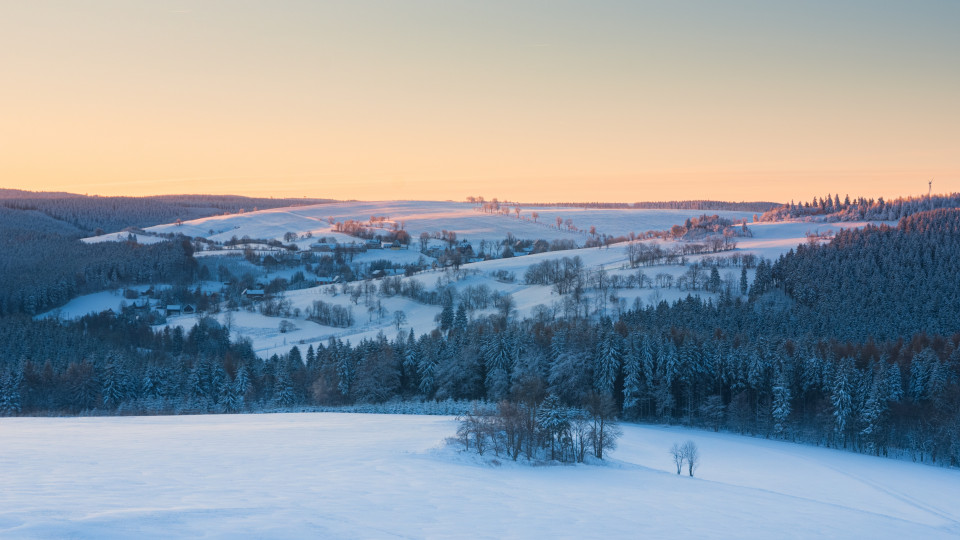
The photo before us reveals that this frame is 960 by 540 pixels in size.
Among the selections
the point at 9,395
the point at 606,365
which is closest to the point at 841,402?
the point at 606,365

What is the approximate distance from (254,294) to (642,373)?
345 ft

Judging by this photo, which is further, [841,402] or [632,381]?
→ [632,381]

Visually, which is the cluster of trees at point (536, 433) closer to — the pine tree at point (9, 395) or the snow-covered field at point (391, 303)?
the pine tree at point (9, 395)

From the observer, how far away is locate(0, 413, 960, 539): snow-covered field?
2011cm

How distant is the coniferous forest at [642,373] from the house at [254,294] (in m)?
49.1

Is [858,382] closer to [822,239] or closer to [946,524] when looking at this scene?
[946,524]

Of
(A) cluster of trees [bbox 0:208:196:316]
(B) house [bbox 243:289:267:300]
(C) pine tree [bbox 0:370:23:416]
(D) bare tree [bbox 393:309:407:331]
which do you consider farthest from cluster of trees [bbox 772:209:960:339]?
(A) cluster of trees [bbox 0:208:196:316]

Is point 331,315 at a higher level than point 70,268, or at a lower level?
lower

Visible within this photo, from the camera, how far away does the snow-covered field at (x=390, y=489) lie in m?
20.1

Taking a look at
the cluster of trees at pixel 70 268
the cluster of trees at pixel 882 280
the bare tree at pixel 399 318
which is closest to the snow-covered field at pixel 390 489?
the cluster of trees at pixel 882 280

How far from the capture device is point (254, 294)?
153 m

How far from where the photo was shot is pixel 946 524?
35.1 m

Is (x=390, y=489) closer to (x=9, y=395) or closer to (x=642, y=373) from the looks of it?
(x=642, y=373)

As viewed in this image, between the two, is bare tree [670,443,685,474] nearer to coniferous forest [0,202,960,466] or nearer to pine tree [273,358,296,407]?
coniferous forest [0,202,960,466]
